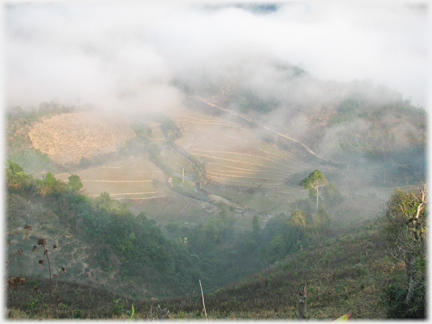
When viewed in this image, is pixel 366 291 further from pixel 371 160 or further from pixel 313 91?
pixel 313 91

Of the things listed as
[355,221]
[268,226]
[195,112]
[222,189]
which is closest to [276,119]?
[195,112]

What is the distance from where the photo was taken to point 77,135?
8256 cm

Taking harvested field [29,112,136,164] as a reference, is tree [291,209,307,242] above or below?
below

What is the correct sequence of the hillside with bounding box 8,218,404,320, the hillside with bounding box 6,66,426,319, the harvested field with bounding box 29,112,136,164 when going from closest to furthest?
1. the hillside with bounding box 8,218,404,320
2. the hillside with bounding box 6,66,426,319
3. the harvested field with bounding box 29,112,136,164

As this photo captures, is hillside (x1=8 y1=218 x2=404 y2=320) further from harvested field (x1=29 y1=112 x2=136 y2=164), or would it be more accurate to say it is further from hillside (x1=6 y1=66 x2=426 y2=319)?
harvested field (x1=29 y1=112 x2=136 y2=164)

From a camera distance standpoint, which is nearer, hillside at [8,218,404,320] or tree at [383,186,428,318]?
tree at [383,186,428,318]

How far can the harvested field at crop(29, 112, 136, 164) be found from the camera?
74.9 meters

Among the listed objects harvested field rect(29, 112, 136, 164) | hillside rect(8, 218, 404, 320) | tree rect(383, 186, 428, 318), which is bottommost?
hillside rect(8, 218, 404, 320)

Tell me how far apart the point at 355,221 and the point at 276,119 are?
78254 millimetres

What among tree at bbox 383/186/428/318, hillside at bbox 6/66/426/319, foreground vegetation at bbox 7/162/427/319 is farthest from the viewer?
hillside at bbox 6/66/426/319

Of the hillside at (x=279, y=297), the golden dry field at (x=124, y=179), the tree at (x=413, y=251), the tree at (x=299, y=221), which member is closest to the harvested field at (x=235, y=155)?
the golden dry field at (x=124, y=179)

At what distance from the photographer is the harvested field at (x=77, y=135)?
74938mm

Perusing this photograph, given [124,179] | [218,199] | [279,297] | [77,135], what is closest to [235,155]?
[218,199]

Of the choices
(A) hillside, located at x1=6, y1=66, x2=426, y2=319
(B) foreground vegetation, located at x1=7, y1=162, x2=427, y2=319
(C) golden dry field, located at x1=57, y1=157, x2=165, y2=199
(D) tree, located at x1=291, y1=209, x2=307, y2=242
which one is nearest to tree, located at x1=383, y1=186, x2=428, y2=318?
(B) foreground vegetation, located at x1=7, y1=162, x2=427, y2=319
